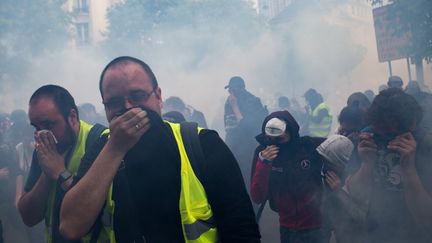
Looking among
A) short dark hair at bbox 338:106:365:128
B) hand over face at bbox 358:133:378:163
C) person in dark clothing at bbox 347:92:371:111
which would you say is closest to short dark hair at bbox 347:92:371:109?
person in dark clothing at bbox 347:92:371:111

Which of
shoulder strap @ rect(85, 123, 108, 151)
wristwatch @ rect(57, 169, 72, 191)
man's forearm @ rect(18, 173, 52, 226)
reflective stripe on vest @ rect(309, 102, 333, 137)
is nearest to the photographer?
wristwatch @ rect(57, 169, 72, 191)

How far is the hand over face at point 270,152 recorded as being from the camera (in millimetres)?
3043

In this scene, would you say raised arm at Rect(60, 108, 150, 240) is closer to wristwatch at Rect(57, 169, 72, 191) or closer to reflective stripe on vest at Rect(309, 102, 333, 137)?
wristwatch at Rect(57, 169, 72, 191)

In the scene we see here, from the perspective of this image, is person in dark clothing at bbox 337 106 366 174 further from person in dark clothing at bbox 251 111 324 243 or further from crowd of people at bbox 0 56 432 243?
person in dark clothing at bbox 251 111 324 243

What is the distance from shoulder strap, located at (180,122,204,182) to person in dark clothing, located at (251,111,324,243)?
1522mm

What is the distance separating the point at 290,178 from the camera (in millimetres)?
3047

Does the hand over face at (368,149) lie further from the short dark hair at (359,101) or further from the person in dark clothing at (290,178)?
the short dark hair at (359,101)

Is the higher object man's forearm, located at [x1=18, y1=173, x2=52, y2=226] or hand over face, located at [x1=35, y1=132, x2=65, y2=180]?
A: hand over face, located at [x1=35, y1=132, x2=65, y2=180]

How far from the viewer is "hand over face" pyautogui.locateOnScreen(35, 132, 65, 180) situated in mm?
2029

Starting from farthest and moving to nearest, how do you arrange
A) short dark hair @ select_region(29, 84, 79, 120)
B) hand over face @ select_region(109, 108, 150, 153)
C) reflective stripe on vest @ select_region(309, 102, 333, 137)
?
reflective stripe on vest @ select_region(309, 102, 333, 137)
short dark hair @ select_region(29, 84, 79, 120)
hand over face @ select_region(109, 108, 150, 153)

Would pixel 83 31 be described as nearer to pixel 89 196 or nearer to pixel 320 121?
pixel 320 121

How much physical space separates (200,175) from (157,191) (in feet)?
0.52

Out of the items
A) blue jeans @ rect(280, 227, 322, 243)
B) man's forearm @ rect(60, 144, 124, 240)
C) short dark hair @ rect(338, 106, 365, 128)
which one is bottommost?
blue jeans @ rect(280, 227, 322, 243)

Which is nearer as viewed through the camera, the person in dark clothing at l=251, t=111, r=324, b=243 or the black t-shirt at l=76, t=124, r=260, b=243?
the black t-shirt at l=76, t=124, r=260, b=243
